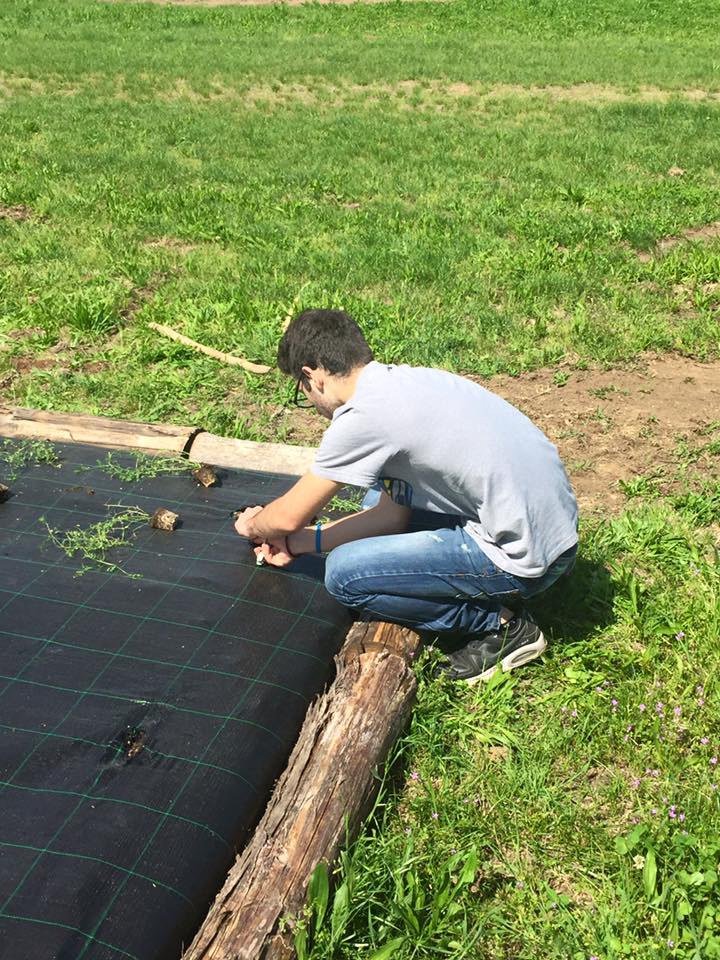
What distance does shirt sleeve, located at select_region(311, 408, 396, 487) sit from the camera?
2.93 metres

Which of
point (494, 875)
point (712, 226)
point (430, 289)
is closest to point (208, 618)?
point (494, 875)

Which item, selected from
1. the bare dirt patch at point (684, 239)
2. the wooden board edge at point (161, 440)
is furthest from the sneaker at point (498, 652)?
the bare dirt patch at point (684, 239)

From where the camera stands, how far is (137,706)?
9.66ft

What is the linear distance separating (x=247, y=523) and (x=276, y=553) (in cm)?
16

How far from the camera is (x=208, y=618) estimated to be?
11.1 ft

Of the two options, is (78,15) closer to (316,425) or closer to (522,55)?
(522,55)

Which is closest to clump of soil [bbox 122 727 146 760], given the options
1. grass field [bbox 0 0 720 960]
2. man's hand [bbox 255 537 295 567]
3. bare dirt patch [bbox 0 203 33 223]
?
grass field [bbox 0 0 720 960]

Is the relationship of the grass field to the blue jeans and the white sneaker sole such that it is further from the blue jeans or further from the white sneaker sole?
the blue jeans

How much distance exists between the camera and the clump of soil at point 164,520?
12.7 feet

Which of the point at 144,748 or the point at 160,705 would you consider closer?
the point at 144,748

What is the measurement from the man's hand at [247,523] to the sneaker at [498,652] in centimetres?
87

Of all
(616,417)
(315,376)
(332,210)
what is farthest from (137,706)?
(332,210)

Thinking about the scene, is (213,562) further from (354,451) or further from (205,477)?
(354,451)

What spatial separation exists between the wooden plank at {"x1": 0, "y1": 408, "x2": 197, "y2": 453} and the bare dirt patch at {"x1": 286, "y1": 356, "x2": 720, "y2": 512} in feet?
2.81
